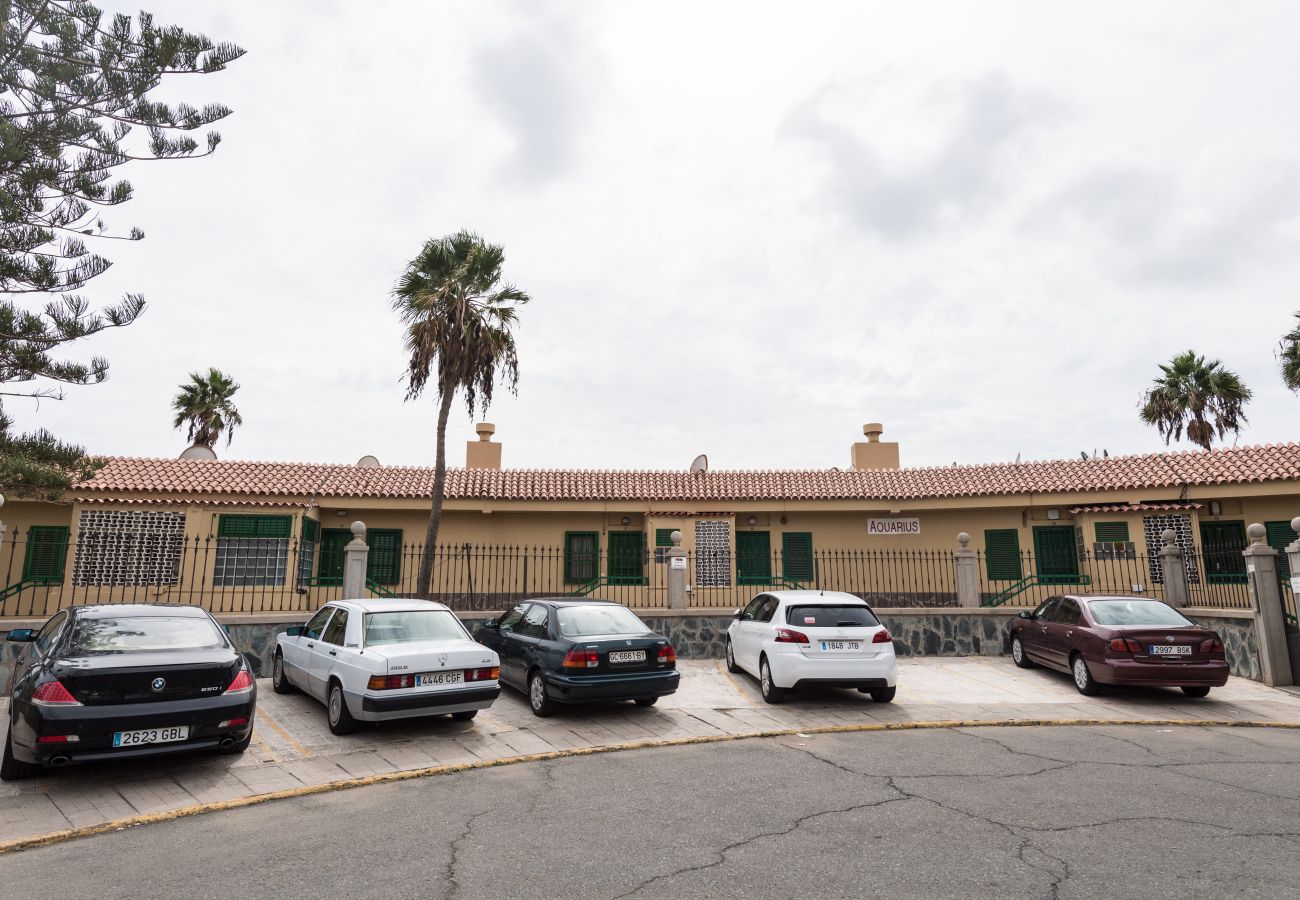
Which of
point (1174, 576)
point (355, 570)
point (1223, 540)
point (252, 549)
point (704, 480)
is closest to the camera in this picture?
point (355, 570)

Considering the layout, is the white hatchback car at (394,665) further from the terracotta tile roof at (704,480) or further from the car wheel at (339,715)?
the terracotta tile roof at (704,480)

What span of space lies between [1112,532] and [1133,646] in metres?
10.1

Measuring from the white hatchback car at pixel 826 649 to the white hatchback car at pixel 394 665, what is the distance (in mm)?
3885

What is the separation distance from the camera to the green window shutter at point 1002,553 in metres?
21.0

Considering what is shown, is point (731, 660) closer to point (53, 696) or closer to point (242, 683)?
point (242, 683)

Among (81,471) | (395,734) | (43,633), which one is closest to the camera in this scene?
(43,633)

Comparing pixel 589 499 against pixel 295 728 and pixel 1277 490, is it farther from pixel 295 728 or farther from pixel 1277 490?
pixel 1277 490

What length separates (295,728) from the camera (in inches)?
329

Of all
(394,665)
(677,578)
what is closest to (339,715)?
(394,665)

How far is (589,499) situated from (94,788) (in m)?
15.2

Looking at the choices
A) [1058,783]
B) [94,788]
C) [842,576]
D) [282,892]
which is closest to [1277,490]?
[842,576]

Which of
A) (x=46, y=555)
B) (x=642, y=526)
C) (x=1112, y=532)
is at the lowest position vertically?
(x=46, y=555)

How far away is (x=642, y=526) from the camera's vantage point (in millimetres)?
21828

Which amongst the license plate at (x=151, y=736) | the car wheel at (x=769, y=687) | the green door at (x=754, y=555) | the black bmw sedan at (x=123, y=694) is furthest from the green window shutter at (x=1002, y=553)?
the license plate at (x=151, y=736)
